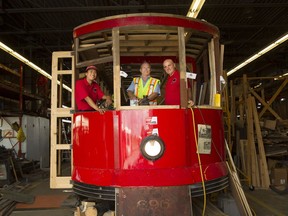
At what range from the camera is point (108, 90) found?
745 cm

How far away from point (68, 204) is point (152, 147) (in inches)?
99.9

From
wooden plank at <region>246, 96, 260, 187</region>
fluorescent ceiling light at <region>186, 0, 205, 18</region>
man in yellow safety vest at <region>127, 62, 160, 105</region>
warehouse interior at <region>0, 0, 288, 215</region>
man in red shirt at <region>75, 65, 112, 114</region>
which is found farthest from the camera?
wooden plank at <region>246, 96, 260, 187</region>

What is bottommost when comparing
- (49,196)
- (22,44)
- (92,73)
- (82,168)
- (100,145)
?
(49,196)

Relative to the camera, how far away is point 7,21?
12070mm

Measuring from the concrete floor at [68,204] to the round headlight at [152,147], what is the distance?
6.61ft

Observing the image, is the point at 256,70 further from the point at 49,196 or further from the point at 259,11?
the point at 49,196

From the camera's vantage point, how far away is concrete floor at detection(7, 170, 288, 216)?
539 centimetres

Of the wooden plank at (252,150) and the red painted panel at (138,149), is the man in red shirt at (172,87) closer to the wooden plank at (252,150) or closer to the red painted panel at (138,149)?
the red painted panel at (138,149)

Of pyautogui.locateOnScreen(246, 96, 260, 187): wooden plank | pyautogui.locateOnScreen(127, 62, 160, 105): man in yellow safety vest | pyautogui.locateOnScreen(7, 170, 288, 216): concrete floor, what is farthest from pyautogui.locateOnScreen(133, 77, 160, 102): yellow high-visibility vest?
pyautogui.locateOnScreen(246, 96, 260, 187): wooden plank

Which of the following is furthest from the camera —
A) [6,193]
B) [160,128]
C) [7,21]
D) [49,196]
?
[7,21]

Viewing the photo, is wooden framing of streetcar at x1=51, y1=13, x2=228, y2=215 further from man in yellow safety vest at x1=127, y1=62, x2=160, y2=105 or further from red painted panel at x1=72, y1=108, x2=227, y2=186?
man in yellow safety vest at x1=127, y1=62, x2=160, y2=105

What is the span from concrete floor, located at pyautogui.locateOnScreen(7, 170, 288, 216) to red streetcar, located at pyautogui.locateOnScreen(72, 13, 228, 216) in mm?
1391

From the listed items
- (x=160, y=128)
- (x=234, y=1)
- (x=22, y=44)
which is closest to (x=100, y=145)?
(x=160, y=128)

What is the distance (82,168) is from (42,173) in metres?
7.69
